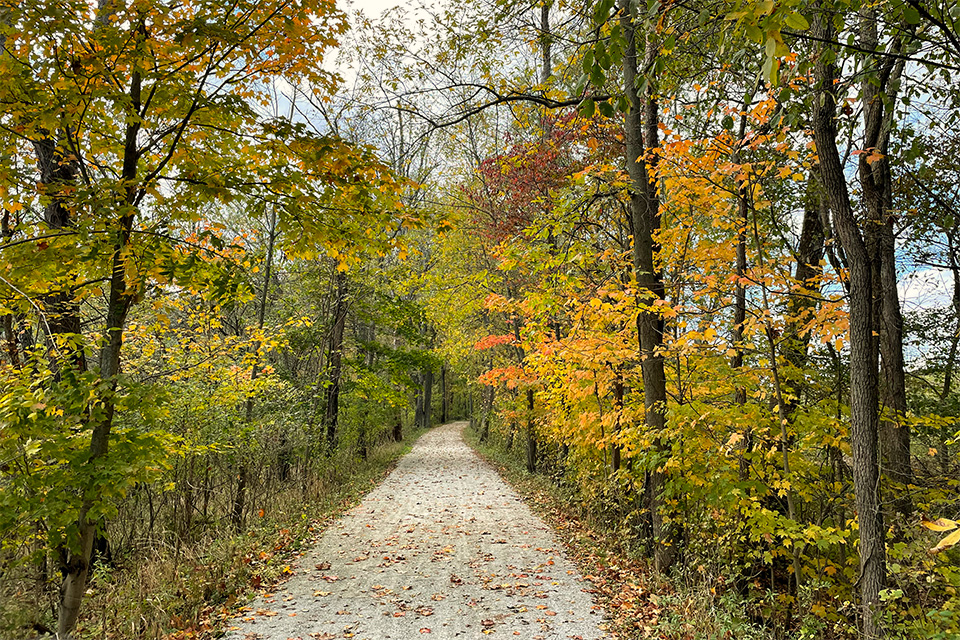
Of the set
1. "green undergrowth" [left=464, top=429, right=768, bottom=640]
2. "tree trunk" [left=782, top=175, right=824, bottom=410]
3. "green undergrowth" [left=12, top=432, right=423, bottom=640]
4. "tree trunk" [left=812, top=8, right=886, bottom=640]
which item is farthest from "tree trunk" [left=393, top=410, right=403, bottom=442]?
"tree trunk" [left=812, top=8, right=886, bottom=640]

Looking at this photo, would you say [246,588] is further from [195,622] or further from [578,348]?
[578,348]

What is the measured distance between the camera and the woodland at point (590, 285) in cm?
358

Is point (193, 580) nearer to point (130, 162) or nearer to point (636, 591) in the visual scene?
point (130, 162)

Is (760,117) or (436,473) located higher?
(760,117)

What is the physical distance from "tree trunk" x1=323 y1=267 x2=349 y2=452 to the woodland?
3.32 m

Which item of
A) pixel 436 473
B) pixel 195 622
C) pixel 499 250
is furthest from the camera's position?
pixel 436 473

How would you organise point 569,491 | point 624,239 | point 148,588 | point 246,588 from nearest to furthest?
point 148,588, point 246,588, point 624,239, point 569,491

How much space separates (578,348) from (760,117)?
2930 millimetres

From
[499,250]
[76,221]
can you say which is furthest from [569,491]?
[76,221]

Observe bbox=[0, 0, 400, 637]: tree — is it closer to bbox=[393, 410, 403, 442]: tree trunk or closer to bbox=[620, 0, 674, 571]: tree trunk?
bbox=[620, 0, 674, 571]: tree trunk

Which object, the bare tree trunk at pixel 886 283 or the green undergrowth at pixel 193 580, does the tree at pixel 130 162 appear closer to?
the green undergrowth at pixel 193 580

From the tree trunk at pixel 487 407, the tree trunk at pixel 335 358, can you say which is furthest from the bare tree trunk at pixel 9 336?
the tree trunk at pixel 487 407

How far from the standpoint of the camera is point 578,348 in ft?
19.9

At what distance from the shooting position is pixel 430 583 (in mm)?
5805
